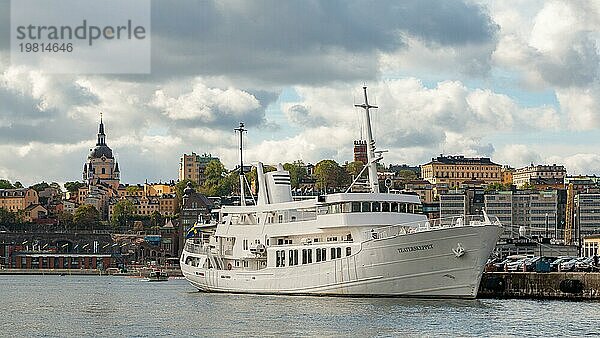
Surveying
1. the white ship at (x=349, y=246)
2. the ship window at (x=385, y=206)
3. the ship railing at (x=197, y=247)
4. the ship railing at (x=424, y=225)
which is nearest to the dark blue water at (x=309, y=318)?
the white ship at (x=349, y=246)

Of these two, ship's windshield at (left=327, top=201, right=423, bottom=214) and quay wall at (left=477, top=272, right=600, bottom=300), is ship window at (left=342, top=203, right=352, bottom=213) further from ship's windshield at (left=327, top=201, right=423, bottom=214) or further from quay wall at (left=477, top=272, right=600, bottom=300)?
quay wall at (left=477, top=272, right=600, bottom=300)

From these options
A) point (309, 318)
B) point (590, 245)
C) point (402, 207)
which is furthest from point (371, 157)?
point (590, 245)

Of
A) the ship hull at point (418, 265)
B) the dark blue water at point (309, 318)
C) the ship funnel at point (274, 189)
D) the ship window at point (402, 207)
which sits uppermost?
the ship funnel at point (274, 189)

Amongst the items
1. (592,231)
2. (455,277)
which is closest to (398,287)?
(455,277)

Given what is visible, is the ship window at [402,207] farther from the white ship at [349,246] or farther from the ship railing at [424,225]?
the ship railing at [424,225]

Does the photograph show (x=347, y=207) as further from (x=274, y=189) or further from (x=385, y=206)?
(x=274, y=189)

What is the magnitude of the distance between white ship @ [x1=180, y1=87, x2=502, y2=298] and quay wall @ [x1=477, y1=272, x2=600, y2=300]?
630cm

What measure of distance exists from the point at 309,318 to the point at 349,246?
9790 millimetres

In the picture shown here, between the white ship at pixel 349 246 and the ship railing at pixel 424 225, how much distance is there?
56 mm

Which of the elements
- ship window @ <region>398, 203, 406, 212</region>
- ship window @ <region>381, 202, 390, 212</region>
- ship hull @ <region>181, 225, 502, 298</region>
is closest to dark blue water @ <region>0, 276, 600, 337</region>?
ship hull @ <region>181, 225, 502, 298</region>

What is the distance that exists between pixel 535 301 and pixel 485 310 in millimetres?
9334

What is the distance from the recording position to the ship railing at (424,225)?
63.7m

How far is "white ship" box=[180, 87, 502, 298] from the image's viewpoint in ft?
208

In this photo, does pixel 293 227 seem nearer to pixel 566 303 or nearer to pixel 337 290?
pixel 337 290
